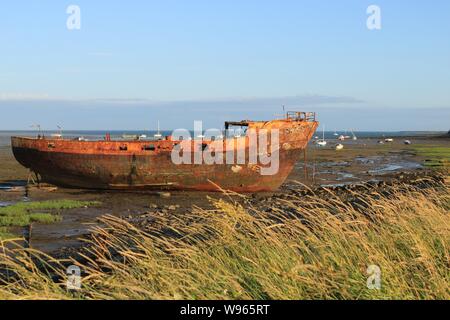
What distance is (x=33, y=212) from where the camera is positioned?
58.7 feet

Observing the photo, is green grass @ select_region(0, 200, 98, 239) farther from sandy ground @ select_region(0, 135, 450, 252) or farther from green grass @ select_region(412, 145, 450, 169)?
green grass @ select_region(412, 145, 450, 169)

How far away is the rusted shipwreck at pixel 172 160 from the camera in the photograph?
927 inches

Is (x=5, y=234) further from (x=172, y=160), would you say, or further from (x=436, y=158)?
(x=436, y=158)

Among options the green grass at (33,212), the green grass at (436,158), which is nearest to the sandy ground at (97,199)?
the green grass at (33,212)

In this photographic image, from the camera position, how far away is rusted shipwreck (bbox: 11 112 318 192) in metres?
23.5

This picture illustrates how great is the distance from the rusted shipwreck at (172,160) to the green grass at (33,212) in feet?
11.8

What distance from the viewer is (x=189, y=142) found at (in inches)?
925

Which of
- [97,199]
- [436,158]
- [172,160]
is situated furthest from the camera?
[436,158]

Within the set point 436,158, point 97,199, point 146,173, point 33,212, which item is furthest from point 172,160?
point 436,158

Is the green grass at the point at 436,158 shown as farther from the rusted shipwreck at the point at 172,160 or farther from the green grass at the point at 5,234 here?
the green grass at the point at 5,234

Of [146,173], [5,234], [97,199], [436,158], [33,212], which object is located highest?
[146,173]

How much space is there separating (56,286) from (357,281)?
2742 mm

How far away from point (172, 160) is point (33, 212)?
23.7 ft
